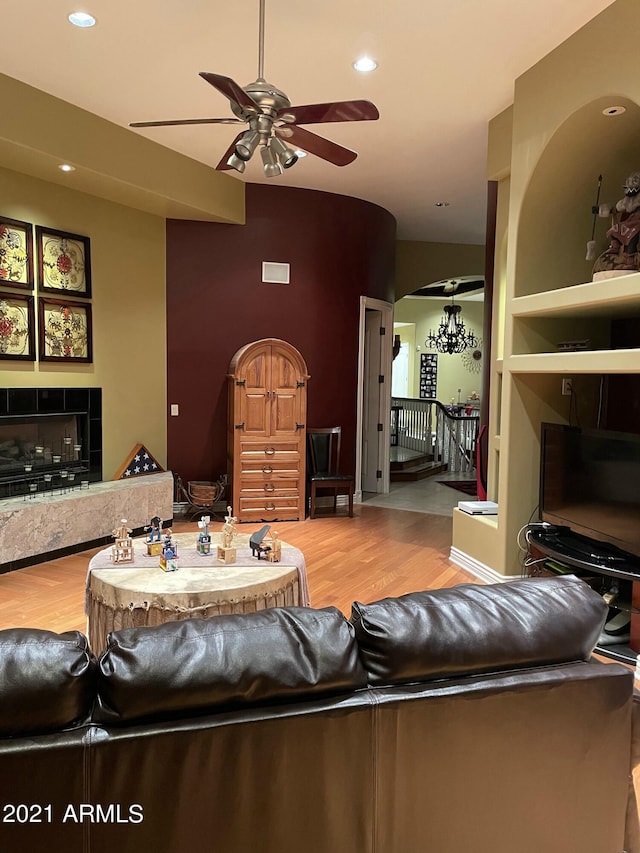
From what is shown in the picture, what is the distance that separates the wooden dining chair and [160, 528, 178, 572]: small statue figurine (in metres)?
3.34

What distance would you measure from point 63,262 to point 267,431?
239 centimetres

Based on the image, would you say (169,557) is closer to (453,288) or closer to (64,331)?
(64,331)

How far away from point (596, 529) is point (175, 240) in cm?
484

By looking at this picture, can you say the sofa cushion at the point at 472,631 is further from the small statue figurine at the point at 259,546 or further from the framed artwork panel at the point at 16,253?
the framed artwork panel at the point at 16,253

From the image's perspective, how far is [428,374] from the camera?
1466 centimetres

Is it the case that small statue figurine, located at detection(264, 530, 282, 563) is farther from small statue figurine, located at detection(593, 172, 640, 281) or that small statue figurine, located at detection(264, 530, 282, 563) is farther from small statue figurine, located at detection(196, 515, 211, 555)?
small statue figurine, located at detection(593, 172, 640, 281)

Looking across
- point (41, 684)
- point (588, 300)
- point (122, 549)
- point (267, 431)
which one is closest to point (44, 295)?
point (267, 431)

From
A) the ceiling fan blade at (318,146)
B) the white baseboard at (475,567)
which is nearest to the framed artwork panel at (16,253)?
the ceiling fan blade at (318,146)

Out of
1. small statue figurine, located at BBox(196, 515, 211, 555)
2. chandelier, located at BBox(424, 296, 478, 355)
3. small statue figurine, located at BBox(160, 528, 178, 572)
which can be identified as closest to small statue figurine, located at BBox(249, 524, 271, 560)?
small statue figurine, located at BBox(196, 515, 211, 555)

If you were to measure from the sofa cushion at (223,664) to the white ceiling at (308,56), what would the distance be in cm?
328

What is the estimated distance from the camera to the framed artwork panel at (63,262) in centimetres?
530

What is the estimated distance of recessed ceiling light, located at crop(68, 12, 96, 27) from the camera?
346cm

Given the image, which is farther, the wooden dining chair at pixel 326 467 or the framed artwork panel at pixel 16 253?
the wooden dining chair at pixel 326 467

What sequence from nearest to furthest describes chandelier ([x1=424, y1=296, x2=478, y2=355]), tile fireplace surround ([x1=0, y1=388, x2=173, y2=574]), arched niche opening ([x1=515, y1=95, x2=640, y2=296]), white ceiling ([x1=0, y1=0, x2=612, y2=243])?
white ceiling ([x1=0, y1=0, x2=612, y2=243]), arched niche opening ([x1=515, y1=95, x2=640, y2=296]), tile fireplace surround ([x1=0, y1=388, x2=173, y2=574]), chandelier ([x1=424, y1=296, x2=478, y2=355])
